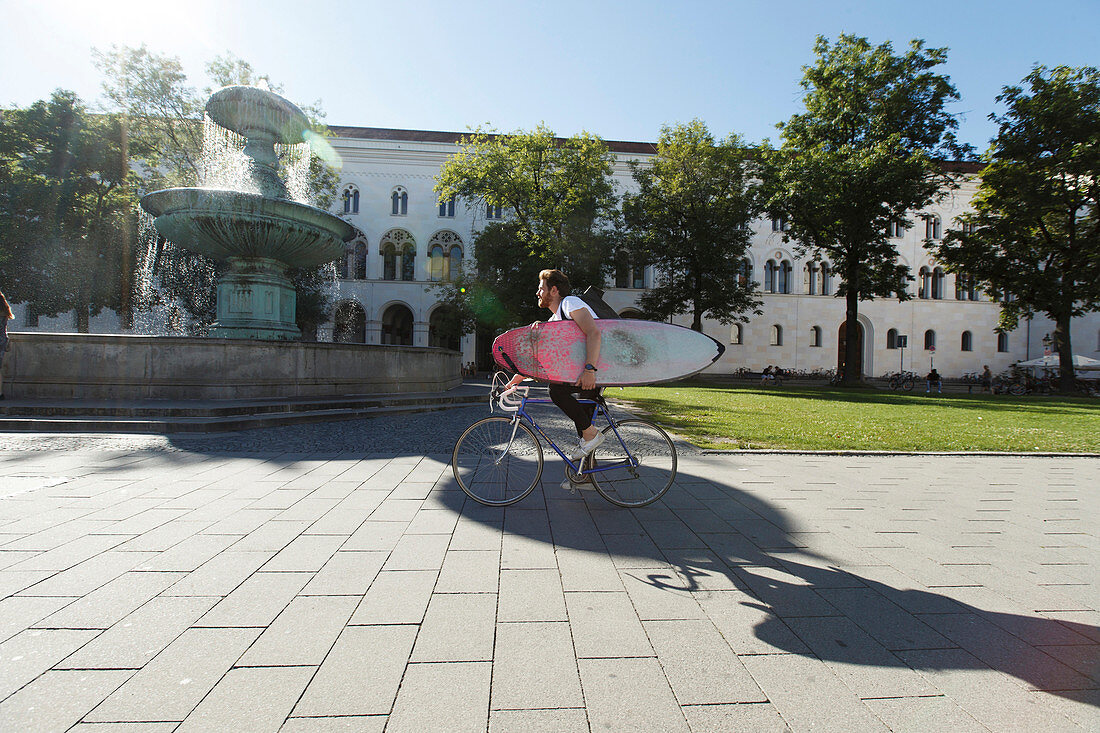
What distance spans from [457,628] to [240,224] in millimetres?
10985

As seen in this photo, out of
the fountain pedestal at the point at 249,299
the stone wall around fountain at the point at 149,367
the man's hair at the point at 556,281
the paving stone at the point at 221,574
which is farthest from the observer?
the fountain pedestal at the point at 249,299

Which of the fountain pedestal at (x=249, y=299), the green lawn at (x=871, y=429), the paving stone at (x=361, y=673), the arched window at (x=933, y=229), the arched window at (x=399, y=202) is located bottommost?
the green lawn at (x=871, y=429)

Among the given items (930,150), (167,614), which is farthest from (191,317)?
(930,150)

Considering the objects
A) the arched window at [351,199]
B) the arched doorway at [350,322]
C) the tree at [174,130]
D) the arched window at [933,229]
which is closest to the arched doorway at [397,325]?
the arched doorway at [350,322]

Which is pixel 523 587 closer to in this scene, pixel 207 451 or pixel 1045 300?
pixel 207 451

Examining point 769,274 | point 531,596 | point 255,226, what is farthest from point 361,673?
point 769,274

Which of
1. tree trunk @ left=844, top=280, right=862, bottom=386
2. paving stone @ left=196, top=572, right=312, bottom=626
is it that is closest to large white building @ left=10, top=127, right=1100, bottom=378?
tree trunk @ left=844, top=280, right=862, bottom=386

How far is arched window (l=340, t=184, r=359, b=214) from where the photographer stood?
131 feet

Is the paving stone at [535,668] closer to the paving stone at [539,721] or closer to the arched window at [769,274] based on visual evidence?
the paving stone at [539,721]

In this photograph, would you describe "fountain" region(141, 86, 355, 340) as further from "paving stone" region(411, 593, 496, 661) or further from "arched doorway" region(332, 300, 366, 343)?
"arched doorway" region(332, 300, 366, 343)

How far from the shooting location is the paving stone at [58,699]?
1.67 m

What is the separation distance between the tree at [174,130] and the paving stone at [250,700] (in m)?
24.2

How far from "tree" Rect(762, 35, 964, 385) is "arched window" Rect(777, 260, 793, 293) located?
17018mm

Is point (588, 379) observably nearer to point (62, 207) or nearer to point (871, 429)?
point (871, 429)
